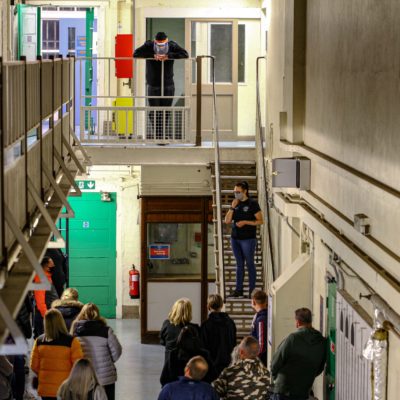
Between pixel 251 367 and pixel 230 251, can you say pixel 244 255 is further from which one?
pixel 251 367

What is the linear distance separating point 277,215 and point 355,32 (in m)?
6.43

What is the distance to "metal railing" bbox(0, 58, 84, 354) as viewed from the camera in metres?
6.90

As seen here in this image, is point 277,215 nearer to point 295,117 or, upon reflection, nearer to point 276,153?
point 276,153

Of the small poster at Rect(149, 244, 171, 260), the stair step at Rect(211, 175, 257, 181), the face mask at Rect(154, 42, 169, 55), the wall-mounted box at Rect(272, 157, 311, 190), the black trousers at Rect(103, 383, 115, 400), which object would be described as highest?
the face mask at Rect(154, 42, 169, 55)

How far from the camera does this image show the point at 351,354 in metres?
10.5

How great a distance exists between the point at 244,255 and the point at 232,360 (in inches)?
218

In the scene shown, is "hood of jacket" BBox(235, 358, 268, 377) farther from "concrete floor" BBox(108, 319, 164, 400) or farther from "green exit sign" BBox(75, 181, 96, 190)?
"green exit sign" BBox(75, 181, 96, 190)

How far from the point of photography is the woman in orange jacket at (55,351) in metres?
11.5

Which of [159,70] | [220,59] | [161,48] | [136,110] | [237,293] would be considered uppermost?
[161,48]

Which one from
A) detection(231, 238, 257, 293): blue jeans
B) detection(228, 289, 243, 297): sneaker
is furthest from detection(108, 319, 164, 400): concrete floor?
detection(231, 238, 257, 293): blue jeans

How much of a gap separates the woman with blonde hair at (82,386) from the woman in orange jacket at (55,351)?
1.27 metres

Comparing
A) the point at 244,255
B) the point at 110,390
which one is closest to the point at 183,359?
the point at 110,390

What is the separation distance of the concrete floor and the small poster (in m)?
1.43

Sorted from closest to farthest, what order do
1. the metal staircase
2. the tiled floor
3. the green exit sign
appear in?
1. the tiled floor
2. the metal staircase
3. the green exit sign
